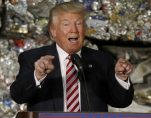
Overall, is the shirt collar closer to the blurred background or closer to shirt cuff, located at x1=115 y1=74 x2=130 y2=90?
shirt cuff, located at x1=115 y1=74 x2=130 y2=90

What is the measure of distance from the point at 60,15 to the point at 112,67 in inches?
11.3

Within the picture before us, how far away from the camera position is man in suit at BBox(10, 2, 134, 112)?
1954mm

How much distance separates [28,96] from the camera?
1.92m

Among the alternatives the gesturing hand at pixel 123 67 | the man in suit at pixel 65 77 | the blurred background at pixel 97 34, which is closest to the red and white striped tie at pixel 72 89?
the man in suit at pixel 65 77

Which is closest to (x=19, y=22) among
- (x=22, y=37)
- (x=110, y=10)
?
(x=22, y=37)

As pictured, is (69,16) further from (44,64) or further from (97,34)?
(97,34)

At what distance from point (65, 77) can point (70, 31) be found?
17cm

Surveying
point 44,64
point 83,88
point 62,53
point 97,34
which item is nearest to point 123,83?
point 83,88

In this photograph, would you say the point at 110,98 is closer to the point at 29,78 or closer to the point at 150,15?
the point at 29,78

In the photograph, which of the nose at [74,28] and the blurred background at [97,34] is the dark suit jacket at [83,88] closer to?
the nose at [74,28]

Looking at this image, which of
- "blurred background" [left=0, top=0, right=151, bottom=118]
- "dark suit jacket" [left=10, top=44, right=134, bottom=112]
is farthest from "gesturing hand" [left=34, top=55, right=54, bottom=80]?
"blurred background" [left=0, top=0, right=151, bottom=118]

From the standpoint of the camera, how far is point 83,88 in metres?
2.02

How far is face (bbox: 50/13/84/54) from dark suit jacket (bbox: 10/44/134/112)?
0.09m

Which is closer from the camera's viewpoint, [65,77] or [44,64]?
[44,64]
